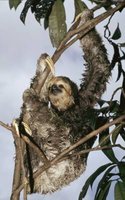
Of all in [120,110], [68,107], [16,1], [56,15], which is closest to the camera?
[120,110]

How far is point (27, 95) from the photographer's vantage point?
12.3 ft

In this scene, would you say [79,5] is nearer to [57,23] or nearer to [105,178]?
[57,23]

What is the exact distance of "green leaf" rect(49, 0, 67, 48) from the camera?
3.40 m

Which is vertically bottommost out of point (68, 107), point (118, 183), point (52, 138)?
point (118, 183)

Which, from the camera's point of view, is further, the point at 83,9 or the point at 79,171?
the point at 79,171

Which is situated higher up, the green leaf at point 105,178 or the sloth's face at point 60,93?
the sloth's face at point 60,93

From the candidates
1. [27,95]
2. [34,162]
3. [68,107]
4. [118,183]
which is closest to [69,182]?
[34,162]

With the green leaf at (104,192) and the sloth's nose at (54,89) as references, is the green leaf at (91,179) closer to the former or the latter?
the green leaf at (104,192)

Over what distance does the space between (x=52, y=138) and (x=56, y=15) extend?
1243 mm

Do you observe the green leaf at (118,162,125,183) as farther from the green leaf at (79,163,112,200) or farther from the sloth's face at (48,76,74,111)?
the sloth's face at (48,76,74,111)

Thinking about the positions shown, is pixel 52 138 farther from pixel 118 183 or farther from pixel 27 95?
pixel 118 183

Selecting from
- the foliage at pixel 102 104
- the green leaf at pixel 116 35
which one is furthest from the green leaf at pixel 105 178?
the green leaf at pixel 116 35

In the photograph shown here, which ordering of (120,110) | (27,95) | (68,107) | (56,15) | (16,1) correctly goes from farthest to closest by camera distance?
(68,107) < (27,95) < (56,15) < (16,1) < (120,110)

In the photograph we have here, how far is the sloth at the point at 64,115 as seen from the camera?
13.3 ft
